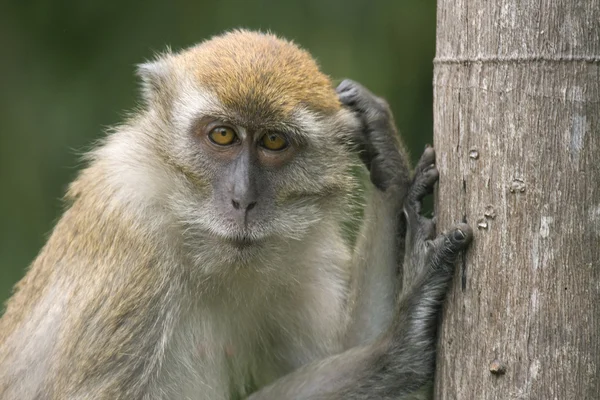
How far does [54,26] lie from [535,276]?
727 centimetres

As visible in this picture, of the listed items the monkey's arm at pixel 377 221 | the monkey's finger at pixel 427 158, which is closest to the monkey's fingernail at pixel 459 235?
the monkey's finger at pixel 427 158

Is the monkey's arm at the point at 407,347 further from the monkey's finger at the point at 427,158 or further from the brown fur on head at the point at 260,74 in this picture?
the brown fur on head at the point at 260,74

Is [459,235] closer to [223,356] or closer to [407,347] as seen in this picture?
[407,347]

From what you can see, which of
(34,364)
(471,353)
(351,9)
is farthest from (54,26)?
(471,353)

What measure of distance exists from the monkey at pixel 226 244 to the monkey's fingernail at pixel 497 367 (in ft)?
1.85

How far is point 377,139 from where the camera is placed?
4.81 metres

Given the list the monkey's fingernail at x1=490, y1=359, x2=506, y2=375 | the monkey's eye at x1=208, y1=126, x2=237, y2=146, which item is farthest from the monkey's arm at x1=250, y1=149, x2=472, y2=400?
the monkey's eye at x1=208, y1=126, x2=237, y2=146

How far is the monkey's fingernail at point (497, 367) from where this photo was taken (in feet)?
11.2

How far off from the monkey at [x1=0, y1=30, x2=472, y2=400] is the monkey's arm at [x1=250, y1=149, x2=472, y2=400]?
11 mm

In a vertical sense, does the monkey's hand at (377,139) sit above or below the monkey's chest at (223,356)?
above

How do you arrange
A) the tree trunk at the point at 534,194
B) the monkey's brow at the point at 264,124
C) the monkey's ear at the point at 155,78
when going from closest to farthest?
the tree trunk at the point at 534,194, the monkey's brow at the point at 264,124, the monkey's ear at the point at 155,78

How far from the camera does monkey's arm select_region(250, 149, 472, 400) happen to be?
3.83 metres

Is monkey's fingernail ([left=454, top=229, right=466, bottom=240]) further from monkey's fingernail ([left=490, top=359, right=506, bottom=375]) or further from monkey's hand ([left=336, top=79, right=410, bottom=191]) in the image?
monkey's hand ([left=336, top=79, right=410, bottom=191])

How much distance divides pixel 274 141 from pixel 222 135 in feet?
0.96
